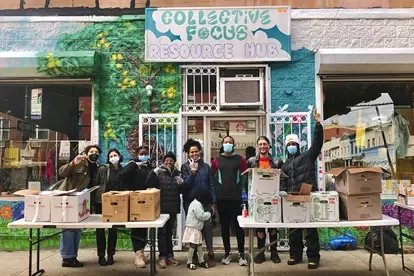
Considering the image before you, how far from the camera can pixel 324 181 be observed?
7.52 metres

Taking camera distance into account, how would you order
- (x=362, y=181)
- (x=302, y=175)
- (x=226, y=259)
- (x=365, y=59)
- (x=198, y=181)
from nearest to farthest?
(x=362, y=181) < (x=302, y=175) < (x=198, y=181) < (x=226, y=259) < (x=365, y=59)

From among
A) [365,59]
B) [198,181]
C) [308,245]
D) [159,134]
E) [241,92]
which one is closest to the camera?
[308,245]

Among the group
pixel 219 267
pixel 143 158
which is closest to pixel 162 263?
pixel 219 267

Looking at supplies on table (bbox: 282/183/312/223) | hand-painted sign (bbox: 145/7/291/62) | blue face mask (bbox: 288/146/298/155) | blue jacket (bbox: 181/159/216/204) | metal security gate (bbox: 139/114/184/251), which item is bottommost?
supplies on table (bbox: 282/183/312/223)

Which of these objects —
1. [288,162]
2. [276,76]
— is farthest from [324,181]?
[276,76]

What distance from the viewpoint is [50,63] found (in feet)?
24.6

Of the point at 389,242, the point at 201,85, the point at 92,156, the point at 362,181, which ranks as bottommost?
the point at 389,242

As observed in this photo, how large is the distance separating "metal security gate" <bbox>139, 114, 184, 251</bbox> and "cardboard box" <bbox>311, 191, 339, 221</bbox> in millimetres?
2852

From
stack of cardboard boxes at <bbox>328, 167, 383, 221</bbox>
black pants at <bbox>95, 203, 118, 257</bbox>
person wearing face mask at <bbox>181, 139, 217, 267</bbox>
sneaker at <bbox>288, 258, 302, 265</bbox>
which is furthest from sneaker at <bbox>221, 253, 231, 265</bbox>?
stack of cardboard boxes at <bbox>328, 167, 383, 221</bbox>

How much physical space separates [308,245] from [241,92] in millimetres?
2817

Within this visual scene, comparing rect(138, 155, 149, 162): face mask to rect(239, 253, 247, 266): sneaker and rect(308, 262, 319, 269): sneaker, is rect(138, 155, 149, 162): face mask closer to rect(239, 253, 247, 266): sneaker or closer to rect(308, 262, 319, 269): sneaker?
rect(239, 253, 247, 266): sneaker

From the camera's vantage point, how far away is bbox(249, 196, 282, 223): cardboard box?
5.29 metres

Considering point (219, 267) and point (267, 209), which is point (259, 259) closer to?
point (219, 267)

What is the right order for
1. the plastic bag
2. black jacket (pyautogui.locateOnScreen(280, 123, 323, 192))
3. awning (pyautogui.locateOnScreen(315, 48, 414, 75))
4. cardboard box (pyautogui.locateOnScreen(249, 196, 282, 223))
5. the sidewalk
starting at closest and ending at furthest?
cardboard box (pyautogui.locateOnScreen(249, 196, 282, 223))
the sidewalk
black jacket (pyautogui.locateOnScreen(280, 123, 323, 192))
the plastic bag
awning (pyautogui.locateOnScreen(315, 48, 414, 75))
